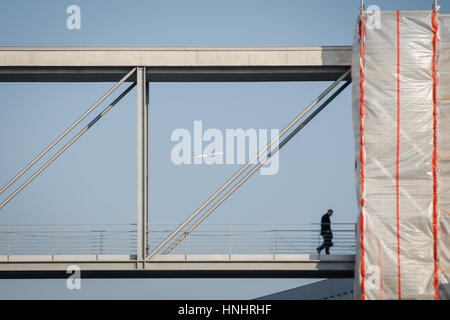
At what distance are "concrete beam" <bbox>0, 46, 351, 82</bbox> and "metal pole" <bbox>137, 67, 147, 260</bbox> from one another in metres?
0.54

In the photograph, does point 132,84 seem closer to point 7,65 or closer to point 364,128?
point 7,65

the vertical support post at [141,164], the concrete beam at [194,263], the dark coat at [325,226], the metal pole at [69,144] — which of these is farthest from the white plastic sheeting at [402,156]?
the metal pole at [69,144]

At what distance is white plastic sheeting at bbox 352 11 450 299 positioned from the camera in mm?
18562

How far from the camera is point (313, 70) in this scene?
20328 millimetres

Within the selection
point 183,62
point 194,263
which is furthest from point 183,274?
point 183,62

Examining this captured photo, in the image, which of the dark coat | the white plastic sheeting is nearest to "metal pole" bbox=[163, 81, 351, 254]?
the white plastic sheeting

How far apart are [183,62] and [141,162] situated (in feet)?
9.07

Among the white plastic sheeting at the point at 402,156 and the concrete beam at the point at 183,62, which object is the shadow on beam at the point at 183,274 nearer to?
the white plastic sheeting at the point at 402,156

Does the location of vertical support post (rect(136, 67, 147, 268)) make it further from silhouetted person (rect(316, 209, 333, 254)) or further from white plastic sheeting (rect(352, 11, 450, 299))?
white plastic sheeting (rect(352, 11, 450, 299))

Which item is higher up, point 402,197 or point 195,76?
point 195,76

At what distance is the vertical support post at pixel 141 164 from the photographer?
19609 millimetres
